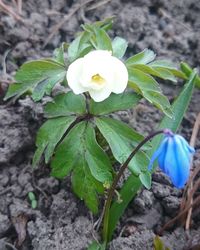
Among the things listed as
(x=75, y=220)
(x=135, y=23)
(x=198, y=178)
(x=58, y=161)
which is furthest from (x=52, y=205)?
(x=135, y=23)

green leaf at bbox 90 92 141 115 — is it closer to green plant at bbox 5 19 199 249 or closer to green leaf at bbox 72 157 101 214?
green plant at bbox 5 19 199 249

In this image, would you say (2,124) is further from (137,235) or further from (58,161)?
(137,235)

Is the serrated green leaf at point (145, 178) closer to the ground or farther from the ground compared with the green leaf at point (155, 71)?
closer to the ground

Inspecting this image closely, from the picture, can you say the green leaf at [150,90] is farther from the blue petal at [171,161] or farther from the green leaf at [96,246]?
the green leaf at [96,246]

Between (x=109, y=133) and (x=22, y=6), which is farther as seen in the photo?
(x=22, y=6)

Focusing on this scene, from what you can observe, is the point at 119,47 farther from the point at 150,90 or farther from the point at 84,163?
the point at 84,163

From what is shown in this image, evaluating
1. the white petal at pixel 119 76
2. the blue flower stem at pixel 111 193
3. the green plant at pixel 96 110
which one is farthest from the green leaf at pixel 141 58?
the blue flower stem at pixel 111 193

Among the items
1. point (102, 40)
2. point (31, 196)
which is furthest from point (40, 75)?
point (31, 196)
